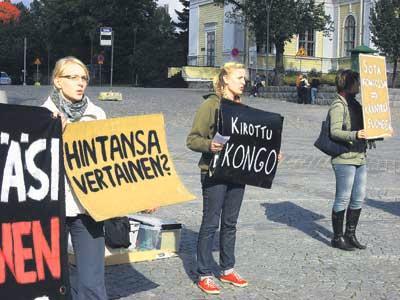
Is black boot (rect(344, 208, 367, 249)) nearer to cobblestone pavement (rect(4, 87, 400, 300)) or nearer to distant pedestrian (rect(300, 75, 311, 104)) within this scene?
cobblestone pavement (rect(4, 87, 400, 300))

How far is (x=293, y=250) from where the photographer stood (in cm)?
679

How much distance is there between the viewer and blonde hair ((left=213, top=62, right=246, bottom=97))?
5.21m

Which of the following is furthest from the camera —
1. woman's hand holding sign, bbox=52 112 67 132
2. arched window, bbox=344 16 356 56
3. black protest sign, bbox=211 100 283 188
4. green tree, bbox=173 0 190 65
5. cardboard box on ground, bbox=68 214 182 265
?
green tree, bbox=173 0 190 65

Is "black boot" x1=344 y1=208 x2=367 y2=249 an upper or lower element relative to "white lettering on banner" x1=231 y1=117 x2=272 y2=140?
lower

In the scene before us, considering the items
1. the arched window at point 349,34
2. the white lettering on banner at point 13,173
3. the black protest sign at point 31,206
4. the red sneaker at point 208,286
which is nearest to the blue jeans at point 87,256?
the black protest sign at point 31,206

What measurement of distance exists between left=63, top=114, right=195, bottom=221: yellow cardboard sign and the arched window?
4568 centimetres

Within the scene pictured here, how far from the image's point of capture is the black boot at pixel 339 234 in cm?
685

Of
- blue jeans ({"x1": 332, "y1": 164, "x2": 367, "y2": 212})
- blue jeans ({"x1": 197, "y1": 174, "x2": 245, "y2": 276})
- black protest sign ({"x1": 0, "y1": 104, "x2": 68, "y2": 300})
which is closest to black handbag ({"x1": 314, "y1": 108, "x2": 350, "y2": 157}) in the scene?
blue jeans ({"x1": 332, "y1": 164, "x2": 367, "y2": 212})

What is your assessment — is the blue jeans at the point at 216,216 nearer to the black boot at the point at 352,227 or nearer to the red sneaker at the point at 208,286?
the red sneaker at the point at 208,286

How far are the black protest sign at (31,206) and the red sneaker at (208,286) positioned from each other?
179 cm

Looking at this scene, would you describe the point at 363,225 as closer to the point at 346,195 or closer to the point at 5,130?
the point at 346,195

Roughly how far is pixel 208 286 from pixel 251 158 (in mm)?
1078

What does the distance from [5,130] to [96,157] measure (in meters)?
0.82

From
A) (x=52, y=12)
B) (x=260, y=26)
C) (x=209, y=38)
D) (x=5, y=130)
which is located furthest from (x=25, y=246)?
(x=52, y=12)
